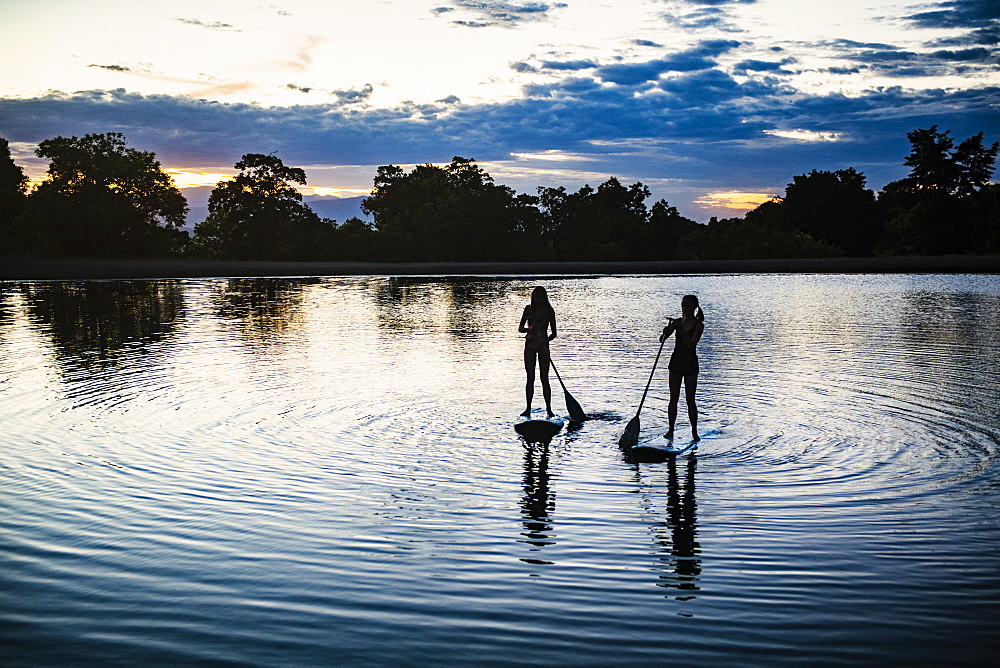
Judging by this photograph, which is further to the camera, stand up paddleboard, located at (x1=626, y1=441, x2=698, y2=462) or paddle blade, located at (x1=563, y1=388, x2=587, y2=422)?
paddle blade, located at (x1=563, y1=388, x2=587, y2=422)

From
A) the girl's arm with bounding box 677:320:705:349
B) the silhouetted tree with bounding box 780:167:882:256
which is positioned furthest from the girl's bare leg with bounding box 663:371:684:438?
the silhouetted tree with bounding box 780:167:882:256

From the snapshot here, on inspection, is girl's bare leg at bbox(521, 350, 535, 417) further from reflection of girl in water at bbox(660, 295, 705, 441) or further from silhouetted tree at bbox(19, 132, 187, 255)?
silhouetted tree at bbox(19, 132, 187, 255)

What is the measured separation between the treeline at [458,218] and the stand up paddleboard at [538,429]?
75.8m

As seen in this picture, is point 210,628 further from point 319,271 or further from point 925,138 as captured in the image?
point 925,138

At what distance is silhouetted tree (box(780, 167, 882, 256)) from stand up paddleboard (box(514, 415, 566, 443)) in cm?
9103

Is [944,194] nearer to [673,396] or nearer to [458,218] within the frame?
[458,218]

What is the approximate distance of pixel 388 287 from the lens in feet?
167

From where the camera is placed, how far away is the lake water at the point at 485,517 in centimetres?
510

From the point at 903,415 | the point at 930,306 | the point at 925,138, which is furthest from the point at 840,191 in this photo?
the point at 903,415

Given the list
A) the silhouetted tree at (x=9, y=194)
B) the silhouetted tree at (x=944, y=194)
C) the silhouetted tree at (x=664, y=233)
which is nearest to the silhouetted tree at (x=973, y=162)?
the silhouetted tree at (x=944, y=194)

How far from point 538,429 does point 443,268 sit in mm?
67701

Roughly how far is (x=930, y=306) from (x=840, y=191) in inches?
2751

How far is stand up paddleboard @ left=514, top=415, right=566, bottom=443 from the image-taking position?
10562mm

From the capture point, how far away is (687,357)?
413 inches
